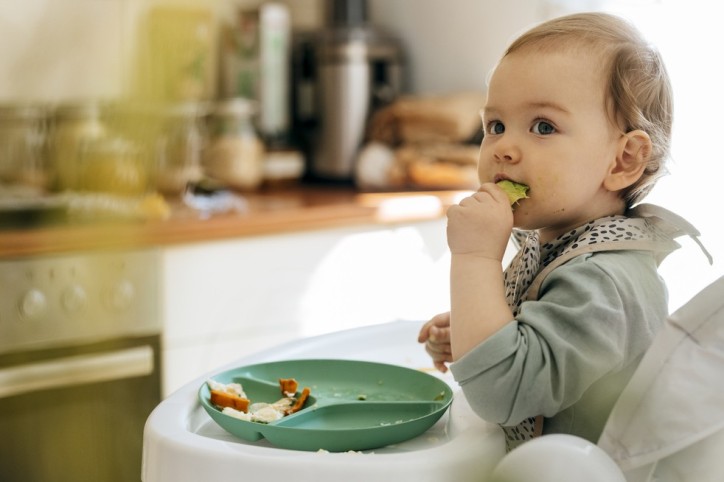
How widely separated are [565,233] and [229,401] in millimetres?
321

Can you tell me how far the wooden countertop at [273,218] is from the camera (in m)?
1.55

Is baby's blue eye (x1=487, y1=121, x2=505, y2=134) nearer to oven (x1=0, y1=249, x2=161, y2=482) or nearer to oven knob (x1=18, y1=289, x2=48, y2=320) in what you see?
oven (x1=0, y1=249, x2=161, y2=482)

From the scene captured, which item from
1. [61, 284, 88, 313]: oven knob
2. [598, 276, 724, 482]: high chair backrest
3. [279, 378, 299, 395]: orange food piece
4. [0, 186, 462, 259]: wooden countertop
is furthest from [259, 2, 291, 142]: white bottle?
[598, 276, 724, 482]: high chair backrest

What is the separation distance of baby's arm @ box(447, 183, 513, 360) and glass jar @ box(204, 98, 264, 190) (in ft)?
5.24

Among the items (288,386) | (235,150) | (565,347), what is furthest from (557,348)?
(235,150)

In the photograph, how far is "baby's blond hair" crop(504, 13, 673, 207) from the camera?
0.70 m

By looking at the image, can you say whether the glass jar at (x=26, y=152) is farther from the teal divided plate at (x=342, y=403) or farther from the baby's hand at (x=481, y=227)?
the baby's hand at (x=481, y=227)

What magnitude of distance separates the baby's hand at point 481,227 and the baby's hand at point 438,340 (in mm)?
148

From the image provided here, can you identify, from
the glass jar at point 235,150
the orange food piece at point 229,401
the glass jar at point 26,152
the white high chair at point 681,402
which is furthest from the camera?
the glass jar at point 235,150

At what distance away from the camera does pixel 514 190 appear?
0.69 metres

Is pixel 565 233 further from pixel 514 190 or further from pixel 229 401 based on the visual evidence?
pixel 229 401

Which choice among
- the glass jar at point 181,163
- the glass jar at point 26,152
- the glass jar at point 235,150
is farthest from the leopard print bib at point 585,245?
the glass jar at point 235,150

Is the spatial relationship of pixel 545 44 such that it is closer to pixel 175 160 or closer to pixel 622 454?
pixel 622 454

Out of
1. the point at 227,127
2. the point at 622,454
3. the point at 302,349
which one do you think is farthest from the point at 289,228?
the point at 622,454
